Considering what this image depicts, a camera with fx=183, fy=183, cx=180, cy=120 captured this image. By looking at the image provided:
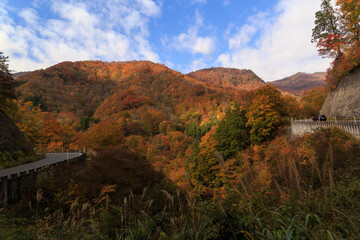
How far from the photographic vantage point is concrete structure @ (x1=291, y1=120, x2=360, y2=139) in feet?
42.3

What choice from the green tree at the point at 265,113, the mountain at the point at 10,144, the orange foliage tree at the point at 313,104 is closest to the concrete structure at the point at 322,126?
the green tree at the point at 265,113

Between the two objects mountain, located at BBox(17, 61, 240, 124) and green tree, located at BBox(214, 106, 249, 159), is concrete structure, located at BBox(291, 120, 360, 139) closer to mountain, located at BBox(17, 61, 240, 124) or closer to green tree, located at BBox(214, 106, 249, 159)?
green tree, located at BBox(214, 106, 249, 159)

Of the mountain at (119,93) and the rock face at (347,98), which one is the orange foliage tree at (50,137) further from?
the mountain at (119,93)

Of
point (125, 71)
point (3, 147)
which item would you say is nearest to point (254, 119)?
point (3, 147)

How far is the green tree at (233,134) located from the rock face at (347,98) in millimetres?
10563

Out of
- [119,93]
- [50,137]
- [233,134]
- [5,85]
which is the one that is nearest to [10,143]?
[5,85]

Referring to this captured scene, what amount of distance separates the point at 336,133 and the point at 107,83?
19016 centimetres

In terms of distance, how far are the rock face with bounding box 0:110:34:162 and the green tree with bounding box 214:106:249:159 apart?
20904 mm

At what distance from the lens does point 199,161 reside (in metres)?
23.8

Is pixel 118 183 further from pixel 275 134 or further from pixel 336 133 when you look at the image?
pixel 275 134

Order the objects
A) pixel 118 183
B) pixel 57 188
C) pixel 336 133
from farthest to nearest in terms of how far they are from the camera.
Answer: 1. pixel 336 133
2. pixel 118 183
3. pixel 57 188

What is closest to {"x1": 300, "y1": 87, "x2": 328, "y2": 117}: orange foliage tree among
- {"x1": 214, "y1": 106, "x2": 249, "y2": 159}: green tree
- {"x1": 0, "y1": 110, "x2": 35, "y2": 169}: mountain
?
{"x1": 214, "y1": 106, "x2": 249, "y2": 159}: green tree

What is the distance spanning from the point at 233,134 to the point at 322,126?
1008cm

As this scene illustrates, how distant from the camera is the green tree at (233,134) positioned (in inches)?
945
